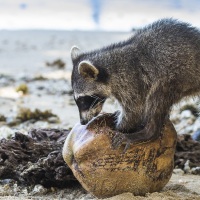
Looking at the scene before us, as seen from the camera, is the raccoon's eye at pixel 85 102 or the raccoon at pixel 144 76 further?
the raccoon's eye at pixel 85 102

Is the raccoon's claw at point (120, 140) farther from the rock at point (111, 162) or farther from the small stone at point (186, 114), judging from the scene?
the small stone at point (186, 114)

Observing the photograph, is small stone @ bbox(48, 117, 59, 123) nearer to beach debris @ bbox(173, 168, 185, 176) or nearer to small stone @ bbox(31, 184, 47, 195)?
beach debris @ bbox(173, 168, 185, 176)

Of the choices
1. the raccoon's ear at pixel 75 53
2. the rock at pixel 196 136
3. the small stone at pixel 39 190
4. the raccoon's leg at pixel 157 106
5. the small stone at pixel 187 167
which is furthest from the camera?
the rock at pixel 196 136

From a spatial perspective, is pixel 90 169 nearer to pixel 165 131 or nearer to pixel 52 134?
pixel 165 131

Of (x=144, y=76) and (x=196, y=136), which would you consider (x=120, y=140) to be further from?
(x=196, y=136)

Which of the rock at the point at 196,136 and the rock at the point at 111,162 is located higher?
A: the rock at the point at 196,136

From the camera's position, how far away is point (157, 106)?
5.91 m

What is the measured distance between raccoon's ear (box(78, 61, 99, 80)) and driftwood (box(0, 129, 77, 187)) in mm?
908

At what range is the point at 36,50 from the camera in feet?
81.3

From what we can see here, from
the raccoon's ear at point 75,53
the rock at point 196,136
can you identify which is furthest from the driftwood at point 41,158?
the raccoon's ear at point 75,53

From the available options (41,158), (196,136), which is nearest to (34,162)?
(41,158)

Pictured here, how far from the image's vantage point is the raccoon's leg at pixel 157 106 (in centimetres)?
569

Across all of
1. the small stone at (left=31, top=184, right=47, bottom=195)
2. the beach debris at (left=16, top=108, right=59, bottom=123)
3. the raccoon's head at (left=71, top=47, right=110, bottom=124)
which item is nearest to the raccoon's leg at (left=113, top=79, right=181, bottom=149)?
the raccoon's head at (left=71, top=47, right=110, bottom=124)

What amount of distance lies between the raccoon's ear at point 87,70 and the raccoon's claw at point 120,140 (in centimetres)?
96
